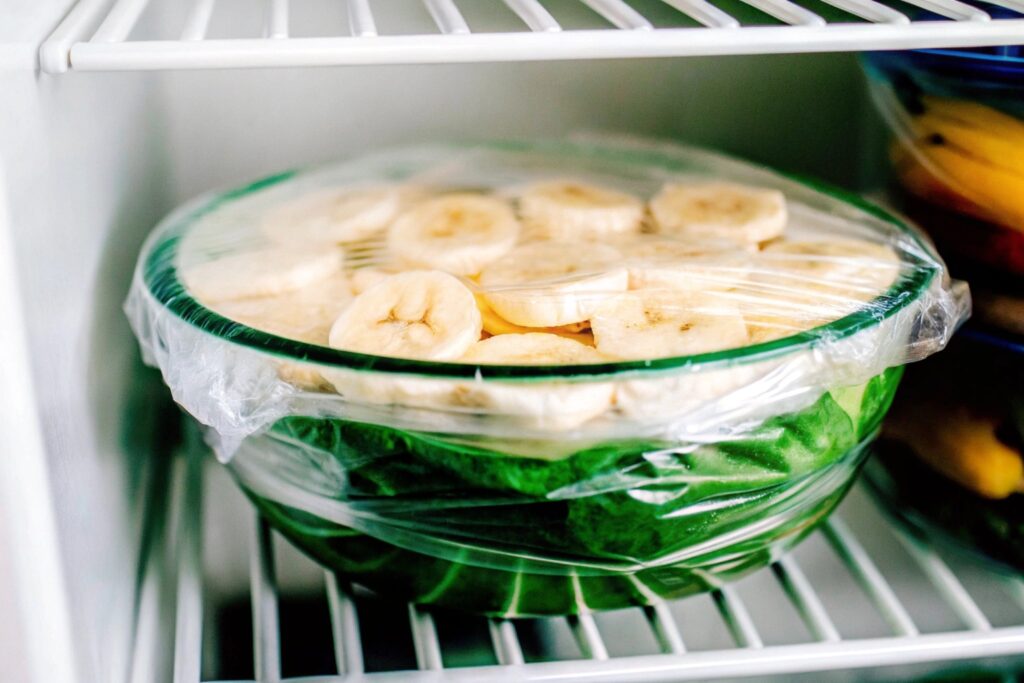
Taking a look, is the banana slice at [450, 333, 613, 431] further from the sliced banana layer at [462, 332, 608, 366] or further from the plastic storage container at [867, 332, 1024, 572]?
the plastic storage container at [867, 332, 1024, 572]

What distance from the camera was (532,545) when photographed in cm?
57

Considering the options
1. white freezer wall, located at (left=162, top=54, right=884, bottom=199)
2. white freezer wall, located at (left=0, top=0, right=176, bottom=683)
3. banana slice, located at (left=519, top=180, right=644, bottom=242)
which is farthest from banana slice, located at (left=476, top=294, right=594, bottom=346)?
white freezer wall, located at (left=162, top=54, right=884, bottom=199)

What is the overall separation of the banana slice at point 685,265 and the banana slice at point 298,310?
0.64 ft

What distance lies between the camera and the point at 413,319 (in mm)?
585

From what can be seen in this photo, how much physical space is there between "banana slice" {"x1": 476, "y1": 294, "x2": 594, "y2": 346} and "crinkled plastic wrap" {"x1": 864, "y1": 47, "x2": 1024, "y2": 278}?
305mm

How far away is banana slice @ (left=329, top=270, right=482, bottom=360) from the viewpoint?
0.56 metres

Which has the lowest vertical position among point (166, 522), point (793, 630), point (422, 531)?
point (793, 630)

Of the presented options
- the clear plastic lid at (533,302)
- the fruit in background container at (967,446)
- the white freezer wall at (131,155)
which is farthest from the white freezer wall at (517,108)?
the fruit in background container at (967,446)

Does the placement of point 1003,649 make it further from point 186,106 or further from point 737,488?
point 186,106

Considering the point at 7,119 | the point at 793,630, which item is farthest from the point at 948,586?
the point at 7,119

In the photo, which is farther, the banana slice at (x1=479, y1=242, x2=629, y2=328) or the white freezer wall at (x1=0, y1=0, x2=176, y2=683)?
the banana slice at (x1=479, y1=242, x2=629, y2=328)

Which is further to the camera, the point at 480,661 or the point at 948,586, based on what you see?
the point at 480,661

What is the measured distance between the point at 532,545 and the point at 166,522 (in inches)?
14.6

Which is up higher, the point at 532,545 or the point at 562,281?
the point at 562,281
